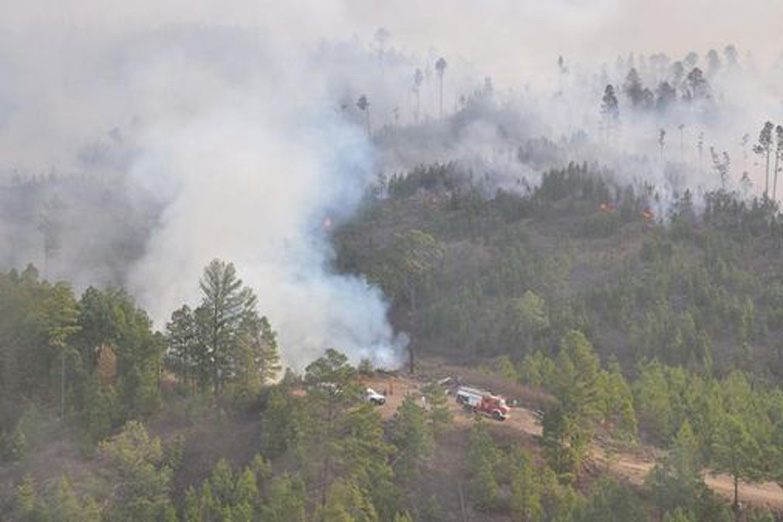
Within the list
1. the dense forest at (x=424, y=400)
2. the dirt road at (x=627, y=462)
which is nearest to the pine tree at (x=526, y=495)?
the dense forest at (x=424, y=400)

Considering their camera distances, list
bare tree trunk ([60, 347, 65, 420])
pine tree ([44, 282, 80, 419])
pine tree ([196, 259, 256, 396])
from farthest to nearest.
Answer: pine tree ([196, 259, 256, 396])
pine tree ([44, 282, 80, 419])
bare tree trunk ([60, 347, 65, 420])

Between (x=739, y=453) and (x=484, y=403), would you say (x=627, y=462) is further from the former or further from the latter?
(x=484, y=403)

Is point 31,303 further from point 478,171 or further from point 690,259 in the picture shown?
point 478,171

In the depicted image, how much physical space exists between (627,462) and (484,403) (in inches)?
479

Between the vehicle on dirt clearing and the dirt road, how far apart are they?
27.1 inches

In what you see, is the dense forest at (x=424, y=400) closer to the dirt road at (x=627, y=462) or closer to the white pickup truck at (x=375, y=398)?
the dirt road at (x=627, y=462)

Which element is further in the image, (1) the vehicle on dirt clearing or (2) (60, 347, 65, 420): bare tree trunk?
(1) the vehicle on dirt clearing

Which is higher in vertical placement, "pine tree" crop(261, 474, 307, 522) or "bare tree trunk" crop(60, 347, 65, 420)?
"bare tree trunk" crop(60, 347, 65, 420)

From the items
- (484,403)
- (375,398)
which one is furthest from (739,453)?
(375,398)

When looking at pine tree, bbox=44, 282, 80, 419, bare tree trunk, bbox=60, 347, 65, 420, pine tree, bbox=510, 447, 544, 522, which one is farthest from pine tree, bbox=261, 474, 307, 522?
pine tree, bbox=44, 282, 80, 419

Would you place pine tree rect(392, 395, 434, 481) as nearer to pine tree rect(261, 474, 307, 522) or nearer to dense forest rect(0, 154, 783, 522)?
dense forest rect(0, 154, 783, 522)

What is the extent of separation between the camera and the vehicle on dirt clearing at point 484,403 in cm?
7075

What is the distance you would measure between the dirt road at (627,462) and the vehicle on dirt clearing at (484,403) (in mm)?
689

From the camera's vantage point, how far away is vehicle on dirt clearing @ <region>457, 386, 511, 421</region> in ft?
232
